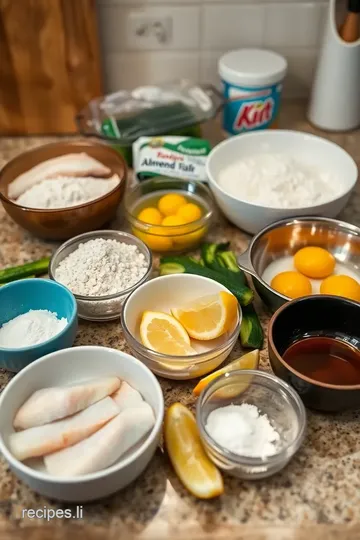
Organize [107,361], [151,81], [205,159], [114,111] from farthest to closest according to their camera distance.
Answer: [151,81] < [114,111] < [205,159] < [107,361]

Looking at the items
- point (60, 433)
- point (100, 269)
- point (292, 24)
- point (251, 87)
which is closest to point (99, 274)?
point (100, 269)

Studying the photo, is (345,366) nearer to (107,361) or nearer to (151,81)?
(107,361)

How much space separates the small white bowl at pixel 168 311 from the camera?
0.90 m

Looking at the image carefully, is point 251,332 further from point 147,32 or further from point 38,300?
point 147,32

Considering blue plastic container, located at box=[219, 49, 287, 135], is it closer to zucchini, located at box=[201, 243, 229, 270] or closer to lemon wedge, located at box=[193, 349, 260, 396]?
zucchini, located at box=[201, 243, 229, 270]

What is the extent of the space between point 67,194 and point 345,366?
61 centimetres

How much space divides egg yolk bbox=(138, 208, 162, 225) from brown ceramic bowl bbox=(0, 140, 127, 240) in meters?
0.06

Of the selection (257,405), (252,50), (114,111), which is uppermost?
(252,50)

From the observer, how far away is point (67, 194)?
1173mm

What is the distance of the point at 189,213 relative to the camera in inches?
47.1

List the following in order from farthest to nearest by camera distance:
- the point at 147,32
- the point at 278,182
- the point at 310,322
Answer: the point at 147,32 → the point at 278,182 → the point at 310,322

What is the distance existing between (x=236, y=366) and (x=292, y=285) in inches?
8.4

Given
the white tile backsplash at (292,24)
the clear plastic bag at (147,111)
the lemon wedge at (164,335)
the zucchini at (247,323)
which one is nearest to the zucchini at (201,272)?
the zucchini at (247,323)

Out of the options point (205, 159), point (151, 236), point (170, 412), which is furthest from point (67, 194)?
point (170, 412)
